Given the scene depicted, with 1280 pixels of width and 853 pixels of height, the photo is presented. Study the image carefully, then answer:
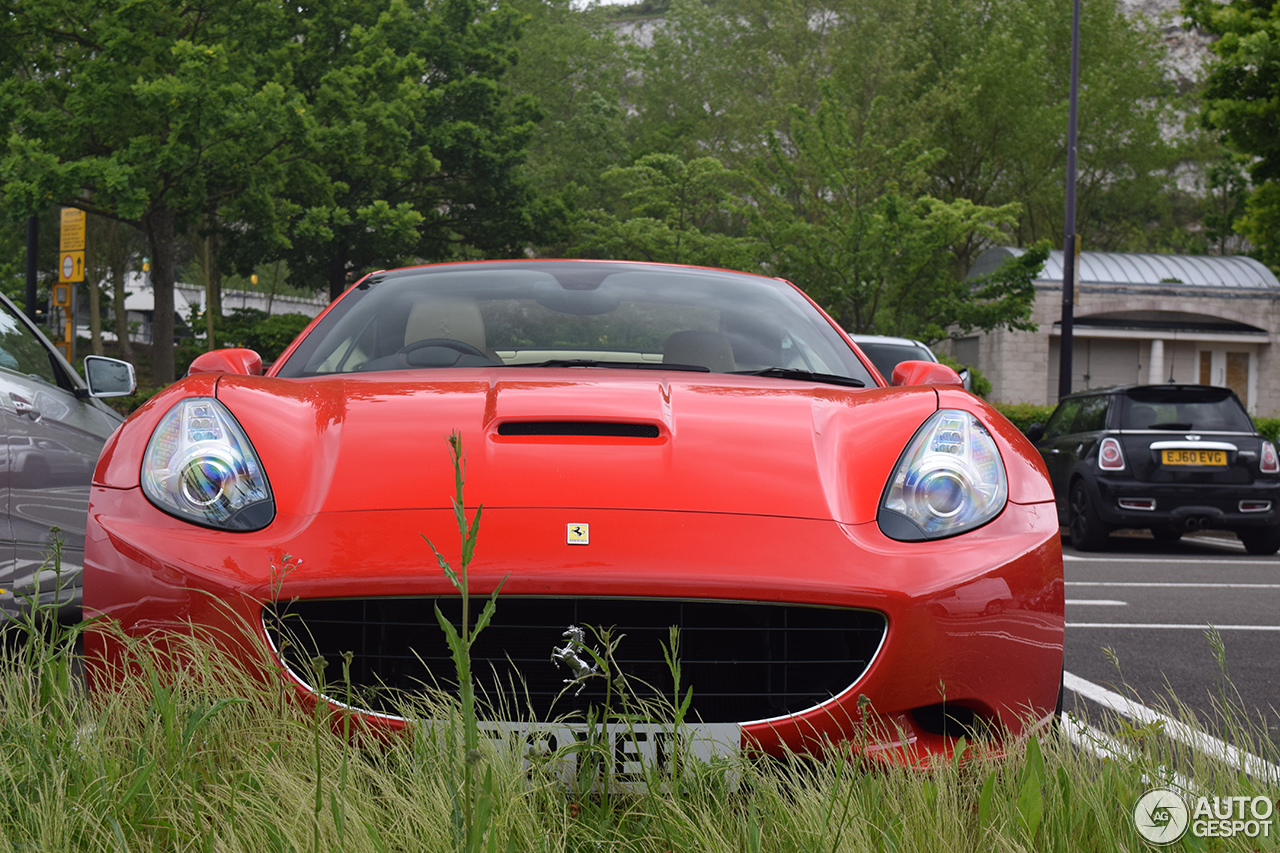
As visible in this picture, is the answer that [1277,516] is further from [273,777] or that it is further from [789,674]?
[273,777]

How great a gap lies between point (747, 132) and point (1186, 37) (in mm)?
68533

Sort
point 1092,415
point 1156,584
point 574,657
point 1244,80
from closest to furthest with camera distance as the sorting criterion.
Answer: point 574,657, point 1156,584, point 1092,415, point 1244,80

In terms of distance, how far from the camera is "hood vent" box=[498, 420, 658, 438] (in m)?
2.51

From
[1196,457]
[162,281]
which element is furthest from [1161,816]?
[162,281]

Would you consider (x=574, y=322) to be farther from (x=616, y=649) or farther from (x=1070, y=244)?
(x=1070, y=244)

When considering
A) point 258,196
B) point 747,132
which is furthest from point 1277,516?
point 747,132

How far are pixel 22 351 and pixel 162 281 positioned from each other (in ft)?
75.4

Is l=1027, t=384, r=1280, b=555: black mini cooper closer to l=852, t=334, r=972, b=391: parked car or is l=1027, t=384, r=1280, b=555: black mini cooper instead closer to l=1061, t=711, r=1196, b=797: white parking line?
l=852, t=334, r=972, b=391: parked car

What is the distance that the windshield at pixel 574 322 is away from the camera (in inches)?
139

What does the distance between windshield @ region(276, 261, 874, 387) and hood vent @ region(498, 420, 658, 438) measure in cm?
89

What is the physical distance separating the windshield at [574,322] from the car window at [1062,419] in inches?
369

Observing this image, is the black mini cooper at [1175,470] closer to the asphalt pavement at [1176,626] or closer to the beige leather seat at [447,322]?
the asphalt pavement at [1176,626]

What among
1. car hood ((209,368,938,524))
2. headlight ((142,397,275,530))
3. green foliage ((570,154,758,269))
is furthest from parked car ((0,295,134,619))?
green foliage ((570,154,758,269))

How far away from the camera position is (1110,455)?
11234mm
